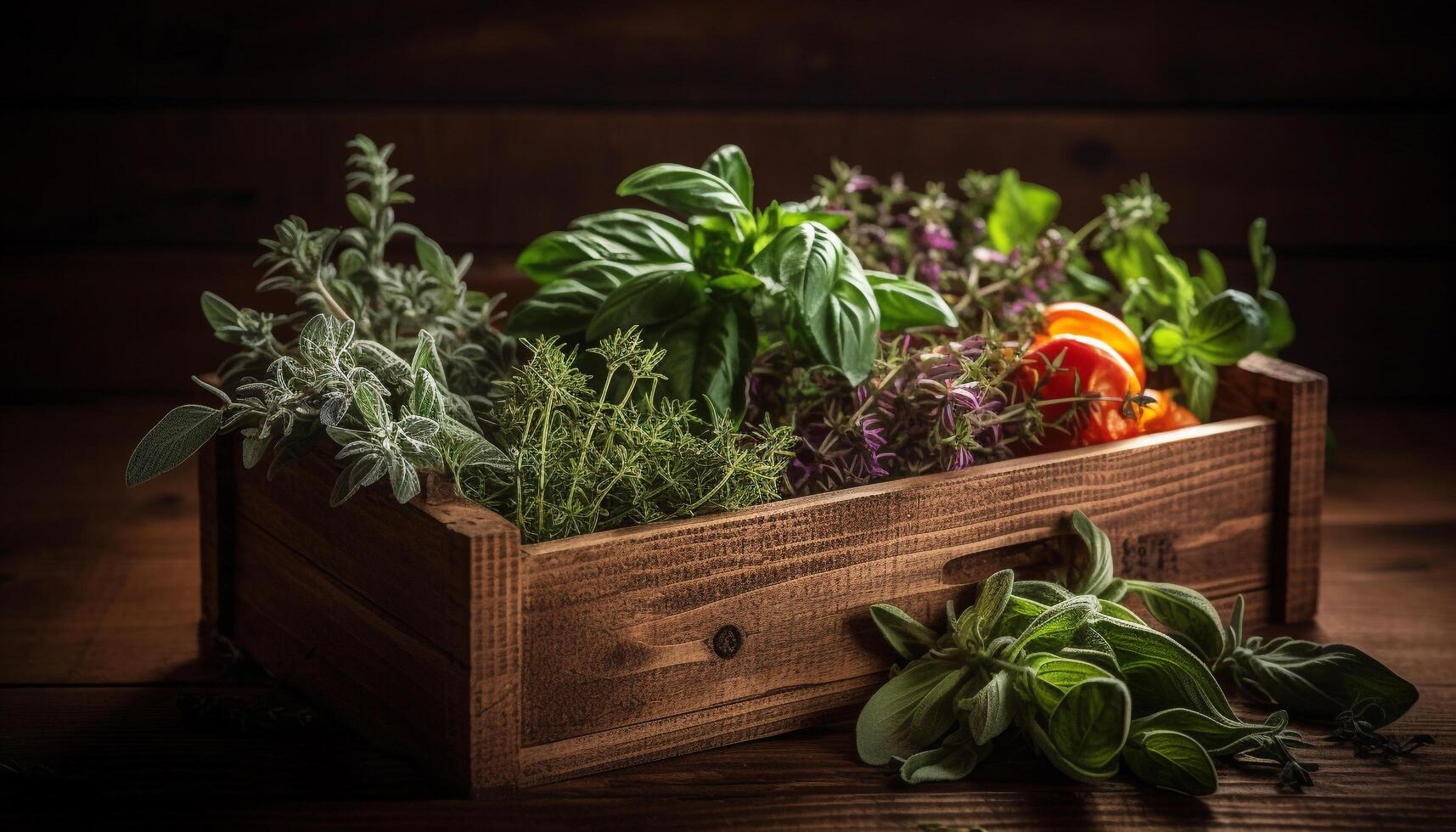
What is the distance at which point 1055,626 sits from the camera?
34.4 inches

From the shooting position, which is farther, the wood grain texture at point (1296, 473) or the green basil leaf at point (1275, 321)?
the green basil leaf at point (1275, 321)

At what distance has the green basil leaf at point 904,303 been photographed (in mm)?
1006

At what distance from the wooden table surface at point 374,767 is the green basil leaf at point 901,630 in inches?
2.6

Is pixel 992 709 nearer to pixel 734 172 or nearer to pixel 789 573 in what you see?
pixel 789 573

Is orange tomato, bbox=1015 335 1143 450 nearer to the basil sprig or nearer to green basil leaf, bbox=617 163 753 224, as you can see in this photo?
the basil sprig

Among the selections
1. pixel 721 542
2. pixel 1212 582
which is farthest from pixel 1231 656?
pixel 721 542

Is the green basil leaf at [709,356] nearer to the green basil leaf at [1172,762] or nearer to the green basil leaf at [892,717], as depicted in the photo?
the green basil leaf at [892,717]

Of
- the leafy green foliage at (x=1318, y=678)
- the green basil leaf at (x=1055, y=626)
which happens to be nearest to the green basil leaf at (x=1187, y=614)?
the leafy green foliage at (x=1318, y=678)

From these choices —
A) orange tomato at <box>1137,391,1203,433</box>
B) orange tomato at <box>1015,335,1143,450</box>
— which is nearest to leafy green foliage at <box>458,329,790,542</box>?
orange tomato at <box>1015,335,1143,450</box>

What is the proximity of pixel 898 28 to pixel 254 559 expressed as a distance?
105 centimetres

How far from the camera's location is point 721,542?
87 centimetres

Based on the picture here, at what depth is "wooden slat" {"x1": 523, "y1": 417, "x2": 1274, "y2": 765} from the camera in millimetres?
835

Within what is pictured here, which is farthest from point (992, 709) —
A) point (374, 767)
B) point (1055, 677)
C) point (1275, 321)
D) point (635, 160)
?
point (635, 160)

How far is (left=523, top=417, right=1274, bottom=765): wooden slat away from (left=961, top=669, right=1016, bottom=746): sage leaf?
110 mm
